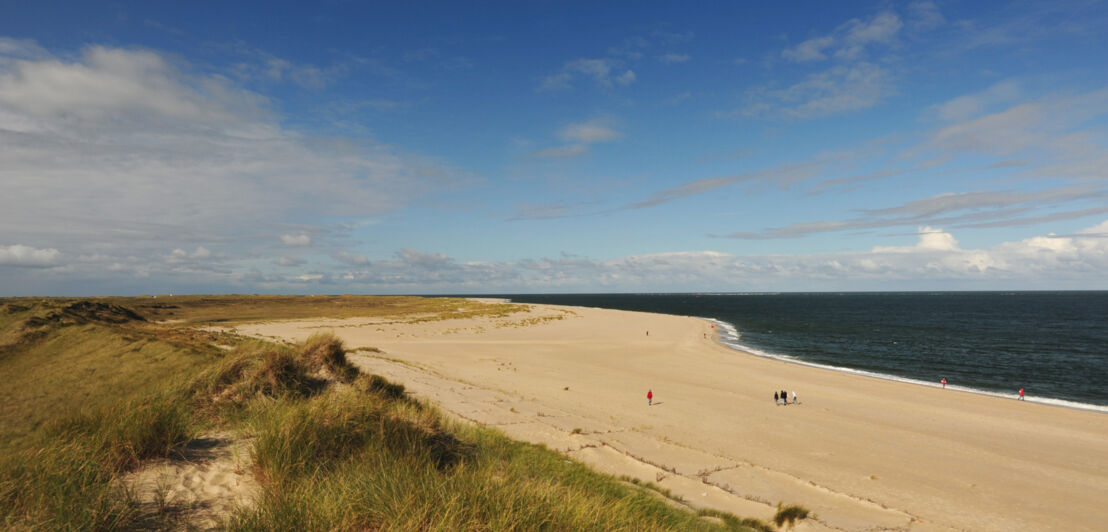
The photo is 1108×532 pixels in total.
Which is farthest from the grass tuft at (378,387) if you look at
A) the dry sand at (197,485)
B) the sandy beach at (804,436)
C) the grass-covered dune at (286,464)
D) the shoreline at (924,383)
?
the shoreline at (924,383)

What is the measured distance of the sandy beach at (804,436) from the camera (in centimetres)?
1265

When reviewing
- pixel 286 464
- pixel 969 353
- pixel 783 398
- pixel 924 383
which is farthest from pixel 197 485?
pixel 969 353

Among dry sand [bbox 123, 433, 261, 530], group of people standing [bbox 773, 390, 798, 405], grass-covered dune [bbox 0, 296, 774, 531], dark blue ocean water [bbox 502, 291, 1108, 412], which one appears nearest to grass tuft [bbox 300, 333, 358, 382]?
grass-covered dune [bbox 0, 296, 774, 531]

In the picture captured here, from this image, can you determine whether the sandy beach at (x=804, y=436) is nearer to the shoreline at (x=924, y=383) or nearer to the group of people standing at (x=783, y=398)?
the group of people standing at (x=783, y=398)

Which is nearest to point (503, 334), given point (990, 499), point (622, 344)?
point (622, 344)

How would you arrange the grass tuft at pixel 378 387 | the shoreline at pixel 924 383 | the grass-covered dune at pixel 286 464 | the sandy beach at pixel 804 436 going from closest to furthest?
the grass-covered dune at pixel 286 464 → the sandy beach at pixel 804 436 → the grass tuft at pixel 378 387 → the shoreline at pixel 924 383

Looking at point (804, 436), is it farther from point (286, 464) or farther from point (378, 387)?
point (286, 464)

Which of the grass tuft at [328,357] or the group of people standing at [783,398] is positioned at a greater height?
the grass tuft at [328,357]

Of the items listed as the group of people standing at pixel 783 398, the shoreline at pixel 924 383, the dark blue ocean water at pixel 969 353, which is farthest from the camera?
the dark blue ocean water at pixel 969 353

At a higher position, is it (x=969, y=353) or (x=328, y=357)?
(x=328, y=357)

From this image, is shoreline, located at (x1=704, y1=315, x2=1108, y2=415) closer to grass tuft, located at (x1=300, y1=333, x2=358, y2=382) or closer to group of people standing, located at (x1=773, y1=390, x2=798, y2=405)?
group of people standing, located at (x1=773, y1=390, x2=798, y2=405)

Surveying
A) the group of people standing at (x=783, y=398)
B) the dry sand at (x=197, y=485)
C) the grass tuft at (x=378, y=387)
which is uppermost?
the dry sand at (x=197, y=485)

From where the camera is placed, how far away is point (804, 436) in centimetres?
1914

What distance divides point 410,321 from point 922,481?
6331 centimetres
